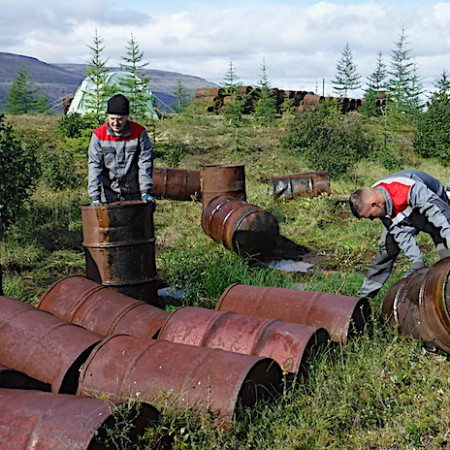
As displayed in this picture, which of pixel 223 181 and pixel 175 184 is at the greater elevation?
pixel 223 181

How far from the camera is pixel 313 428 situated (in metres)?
2.98

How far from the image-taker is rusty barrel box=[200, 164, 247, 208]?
27.6 ft

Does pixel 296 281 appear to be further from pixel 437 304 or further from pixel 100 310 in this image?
pixel 100 310

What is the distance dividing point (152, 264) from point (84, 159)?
8.93 m

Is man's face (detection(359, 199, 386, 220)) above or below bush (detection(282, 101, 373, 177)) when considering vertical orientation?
below

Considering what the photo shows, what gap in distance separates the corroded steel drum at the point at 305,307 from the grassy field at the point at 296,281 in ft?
0.47

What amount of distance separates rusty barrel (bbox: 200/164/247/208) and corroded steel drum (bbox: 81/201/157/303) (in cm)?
350

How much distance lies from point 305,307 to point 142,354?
134 centimetres

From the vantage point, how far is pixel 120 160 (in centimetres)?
538

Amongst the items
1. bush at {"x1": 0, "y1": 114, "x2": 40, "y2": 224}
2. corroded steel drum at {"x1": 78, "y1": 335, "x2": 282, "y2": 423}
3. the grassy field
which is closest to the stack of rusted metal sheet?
corroded steel drum at {"x1": 78, "y1": 335, "x2": 282, "y2": 423}

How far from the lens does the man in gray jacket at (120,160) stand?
5305 mm

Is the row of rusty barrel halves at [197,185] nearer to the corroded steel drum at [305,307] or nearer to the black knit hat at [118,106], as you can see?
the black knit hat at [118,106]

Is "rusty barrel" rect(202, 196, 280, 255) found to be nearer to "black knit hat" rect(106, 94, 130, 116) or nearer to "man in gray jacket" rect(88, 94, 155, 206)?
"man in gray jacket" rect(88, 94, 155, 206)

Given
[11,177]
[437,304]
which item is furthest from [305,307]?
[11,177]
